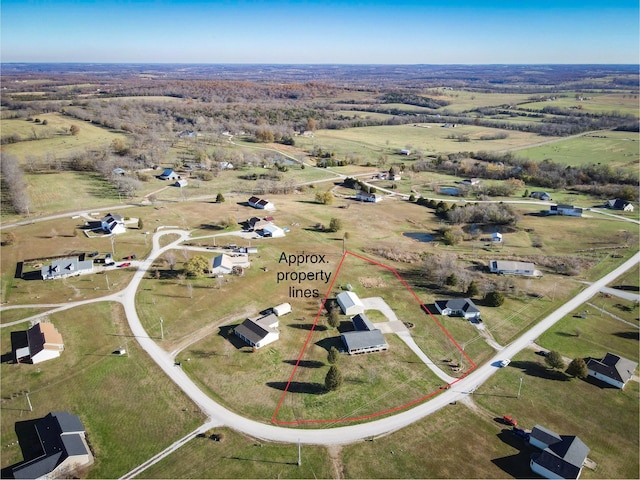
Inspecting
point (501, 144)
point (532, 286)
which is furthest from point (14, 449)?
point (501, 144)

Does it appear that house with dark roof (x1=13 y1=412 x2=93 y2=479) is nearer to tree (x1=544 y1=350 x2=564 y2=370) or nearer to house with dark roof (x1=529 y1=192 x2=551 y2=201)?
tree (x1=544 y1=350 x2=564 y2=370)

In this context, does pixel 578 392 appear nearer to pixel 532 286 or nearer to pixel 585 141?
pixel 532 286

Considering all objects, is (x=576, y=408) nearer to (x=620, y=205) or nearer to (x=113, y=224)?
(x=113, y=224)

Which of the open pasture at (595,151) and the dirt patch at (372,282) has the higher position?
the open pasture at (595,151)

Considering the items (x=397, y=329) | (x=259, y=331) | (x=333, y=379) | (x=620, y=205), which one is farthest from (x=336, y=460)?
(x=620, y=205)

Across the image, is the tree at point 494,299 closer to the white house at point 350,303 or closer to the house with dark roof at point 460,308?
the house with dark roof at point 460,308

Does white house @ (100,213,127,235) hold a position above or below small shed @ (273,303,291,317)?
above

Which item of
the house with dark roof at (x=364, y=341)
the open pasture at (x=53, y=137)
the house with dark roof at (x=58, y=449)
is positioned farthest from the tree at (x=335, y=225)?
the open pasture at (x=53, y=137)

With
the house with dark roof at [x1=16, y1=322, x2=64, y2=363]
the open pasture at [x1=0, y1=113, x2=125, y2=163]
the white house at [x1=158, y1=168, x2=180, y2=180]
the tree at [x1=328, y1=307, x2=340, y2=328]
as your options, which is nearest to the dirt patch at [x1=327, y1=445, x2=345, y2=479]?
the tree at [x1=328, y1=307, x2=340, y2=328]
